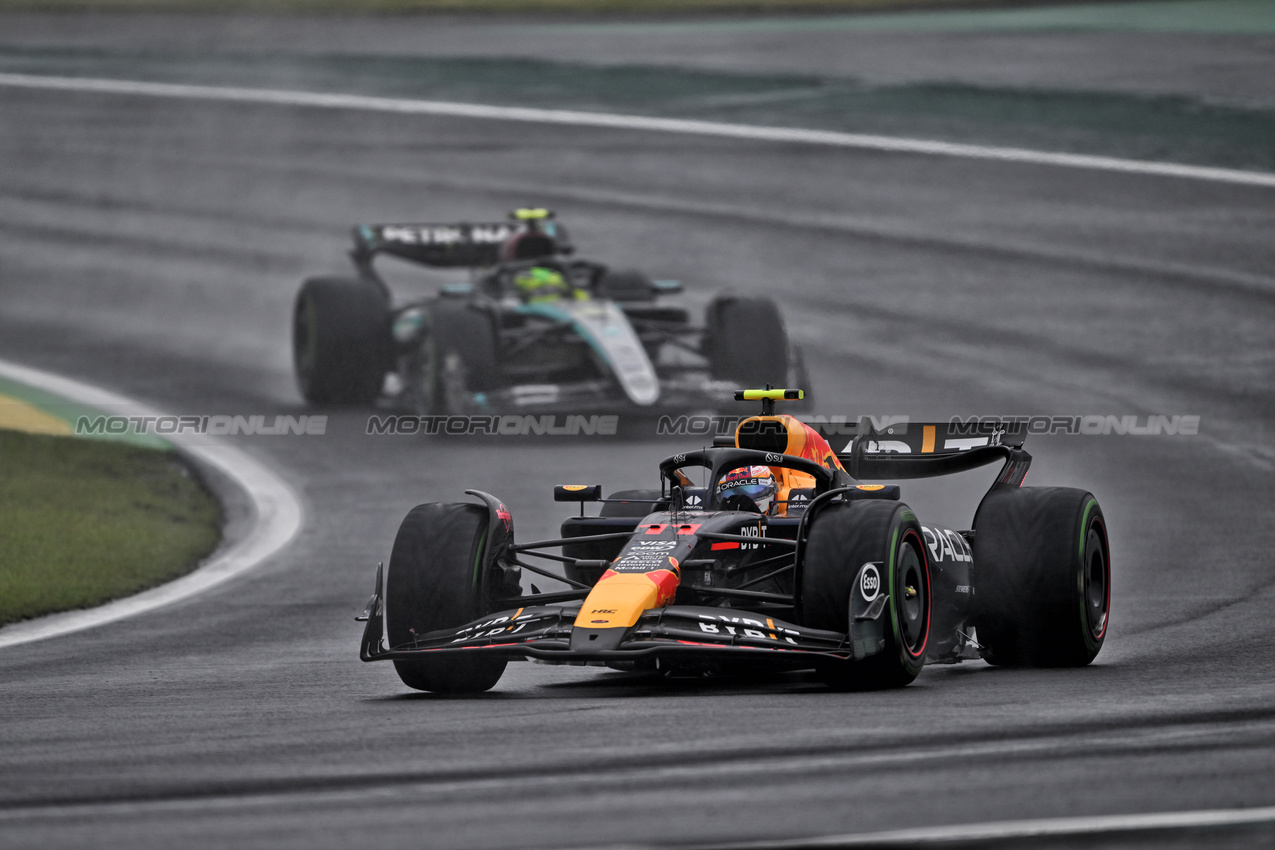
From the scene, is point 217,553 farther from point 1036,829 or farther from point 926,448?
point 1036,829

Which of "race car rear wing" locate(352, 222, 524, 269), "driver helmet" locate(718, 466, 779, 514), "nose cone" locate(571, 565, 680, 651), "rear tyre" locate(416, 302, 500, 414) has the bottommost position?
"nose cone" locate(571, 565, 680, 651)

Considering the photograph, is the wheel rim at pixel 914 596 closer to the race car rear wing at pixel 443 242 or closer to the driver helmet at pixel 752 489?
the driver helmet at pixel 752 489

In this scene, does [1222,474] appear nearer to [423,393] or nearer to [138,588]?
[423,393]

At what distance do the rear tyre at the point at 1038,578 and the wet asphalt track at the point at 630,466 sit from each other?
0.27 m

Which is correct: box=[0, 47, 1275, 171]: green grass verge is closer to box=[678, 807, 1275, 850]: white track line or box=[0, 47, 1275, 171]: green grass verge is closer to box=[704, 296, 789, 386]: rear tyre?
box=[704, 296, 789, 386]: rear tyre

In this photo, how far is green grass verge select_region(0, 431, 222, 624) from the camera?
48.8ft

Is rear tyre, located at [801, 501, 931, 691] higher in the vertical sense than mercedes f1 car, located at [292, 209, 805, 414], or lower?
lower

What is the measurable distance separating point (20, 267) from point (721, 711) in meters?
23.8

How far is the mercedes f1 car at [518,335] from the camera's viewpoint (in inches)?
803

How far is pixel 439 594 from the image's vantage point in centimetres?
1059

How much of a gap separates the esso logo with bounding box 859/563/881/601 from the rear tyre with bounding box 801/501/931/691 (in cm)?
3

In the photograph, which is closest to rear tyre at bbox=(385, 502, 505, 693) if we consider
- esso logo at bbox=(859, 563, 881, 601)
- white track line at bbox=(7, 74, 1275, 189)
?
esso logo at bbox=(859, 563, 881, 601)

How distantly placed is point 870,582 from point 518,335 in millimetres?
11454

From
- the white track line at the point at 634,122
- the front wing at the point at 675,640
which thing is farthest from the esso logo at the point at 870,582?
the white track line at the point at 634,122
